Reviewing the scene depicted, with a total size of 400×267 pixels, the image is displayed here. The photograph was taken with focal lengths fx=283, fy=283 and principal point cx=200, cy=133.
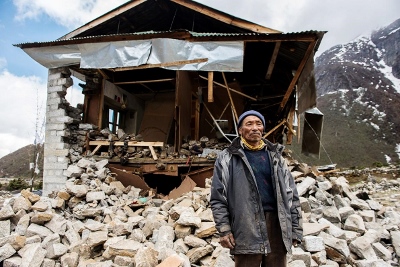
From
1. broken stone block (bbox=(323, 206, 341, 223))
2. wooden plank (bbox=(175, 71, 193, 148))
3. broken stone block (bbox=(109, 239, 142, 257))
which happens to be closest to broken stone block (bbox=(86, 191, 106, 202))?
wooden plank (bbox=(175, 71, 193, 148))

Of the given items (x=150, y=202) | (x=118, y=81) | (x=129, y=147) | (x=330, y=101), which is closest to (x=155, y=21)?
(x=118, y=81)

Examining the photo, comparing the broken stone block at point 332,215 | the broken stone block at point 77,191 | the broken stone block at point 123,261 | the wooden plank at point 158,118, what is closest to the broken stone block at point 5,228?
the broken stone block at point 77,191

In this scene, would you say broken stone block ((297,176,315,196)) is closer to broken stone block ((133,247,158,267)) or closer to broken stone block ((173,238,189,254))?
broken stone block ((173,238,189,254))

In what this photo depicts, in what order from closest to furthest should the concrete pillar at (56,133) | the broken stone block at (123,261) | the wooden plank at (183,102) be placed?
the broken stone block at (123,261) < the wooden plank at (183,102) < the concrete pillar at (56,133)

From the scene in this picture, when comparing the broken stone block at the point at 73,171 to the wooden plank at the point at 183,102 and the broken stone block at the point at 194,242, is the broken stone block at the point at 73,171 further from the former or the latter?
the broken stone block at the point at 194,242

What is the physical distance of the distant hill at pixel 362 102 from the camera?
145ft

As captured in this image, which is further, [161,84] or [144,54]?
[161,84]

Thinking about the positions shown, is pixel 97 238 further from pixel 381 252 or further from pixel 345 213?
pixel 345 213

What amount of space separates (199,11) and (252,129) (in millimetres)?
6796

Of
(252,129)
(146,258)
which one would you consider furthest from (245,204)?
(146,258)

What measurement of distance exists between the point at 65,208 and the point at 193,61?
174 inches

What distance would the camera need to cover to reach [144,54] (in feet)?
24.5

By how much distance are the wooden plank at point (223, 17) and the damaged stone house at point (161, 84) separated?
0.09 feet

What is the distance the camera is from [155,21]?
32.9 feet
